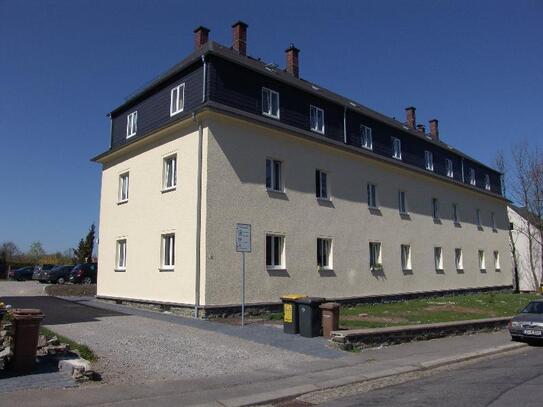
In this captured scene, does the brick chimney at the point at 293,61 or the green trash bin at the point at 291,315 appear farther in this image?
the brick chimney at the point at 293,61

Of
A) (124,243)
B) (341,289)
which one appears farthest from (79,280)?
(341,289)

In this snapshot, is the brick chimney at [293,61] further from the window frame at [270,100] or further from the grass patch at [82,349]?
the grass patch at [82,349]

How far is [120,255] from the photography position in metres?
22.6

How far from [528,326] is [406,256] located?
12.4m

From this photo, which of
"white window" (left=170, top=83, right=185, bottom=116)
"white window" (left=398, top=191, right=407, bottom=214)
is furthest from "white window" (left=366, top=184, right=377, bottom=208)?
"white window" (left=170, top=83, right=185, bottom=116)

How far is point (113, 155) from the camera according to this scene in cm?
2355

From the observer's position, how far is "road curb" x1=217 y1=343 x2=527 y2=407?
792 cm

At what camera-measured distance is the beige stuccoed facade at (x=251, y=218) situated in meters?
17.5

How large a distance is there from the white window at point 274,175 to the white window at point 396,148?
1019 centimetres

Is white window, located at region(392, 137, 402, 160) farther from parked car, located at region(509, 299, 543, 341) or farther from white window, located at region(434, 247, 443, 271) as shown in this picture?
parked car, located at region(509, 299, 543, 341)

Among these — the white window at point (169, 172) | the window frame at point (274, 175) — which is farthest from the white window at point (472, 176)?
the white window at point (169, 172)

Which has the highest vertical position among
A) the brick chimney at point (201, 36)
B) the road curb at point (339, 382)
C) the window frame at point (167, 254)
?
the brick chimney at point (201, 36)

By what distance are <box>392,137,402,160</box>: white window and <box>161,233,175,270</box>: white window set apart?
1459cm

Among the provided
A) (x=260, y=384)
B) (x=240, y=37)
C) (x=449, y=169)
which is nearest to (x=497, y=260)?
(x=449, y=169)
